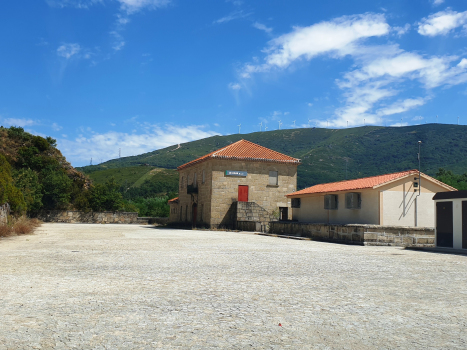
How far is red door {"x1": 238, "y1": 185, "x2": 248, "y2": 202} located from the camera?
116ft

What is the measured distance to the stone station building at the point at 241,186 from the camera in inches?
1351

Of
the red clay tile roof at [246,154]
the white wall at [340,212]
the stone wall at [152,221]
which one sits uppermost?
the red clay tile roof at [246,154]

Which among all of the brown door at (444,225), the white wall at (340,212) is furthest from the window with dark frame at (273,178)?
the brown door at (444,225)

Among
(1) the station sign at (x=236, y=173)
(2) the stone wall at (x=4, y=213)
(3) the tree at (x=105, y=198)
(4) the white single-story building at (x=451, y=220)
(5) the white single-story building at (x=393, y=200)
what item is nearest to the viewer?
(4) the white single-story building at (x=451, y=220)

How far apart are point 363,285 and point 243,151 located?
30405 millimetres

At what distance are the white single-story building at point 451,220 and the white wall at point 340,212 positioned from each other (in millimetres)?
4636

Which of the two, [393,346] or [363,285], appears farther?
[363,285]

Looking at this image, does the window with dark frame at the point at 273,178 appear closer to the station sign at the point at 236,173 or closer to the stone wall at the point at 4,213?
the station sign at the point at 236,173

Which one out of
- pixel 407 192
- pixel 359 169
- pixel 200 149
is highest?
pixel 200 149

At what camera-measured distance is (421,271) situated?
28.6 feet

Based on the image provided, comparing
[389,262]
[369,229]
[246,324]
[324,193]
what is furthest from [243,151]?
[246,324]

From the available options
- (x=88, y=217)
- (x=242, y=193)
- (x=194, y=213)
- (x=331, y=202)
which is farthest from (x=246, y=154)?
(x=88, y=217)

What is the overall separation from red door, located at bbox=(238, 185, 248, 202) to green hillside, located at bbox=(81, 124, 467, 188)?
2551 inches

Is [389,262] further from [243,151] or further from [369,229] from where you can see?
[243,151]
